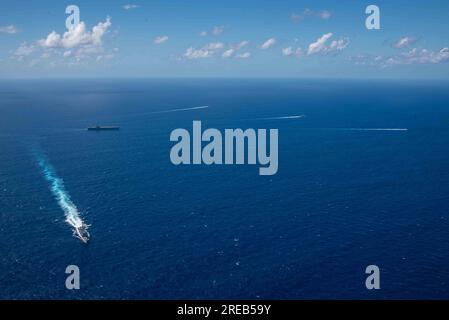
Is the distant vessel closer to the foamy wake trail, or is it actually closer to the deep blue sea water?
the foamy wake trail

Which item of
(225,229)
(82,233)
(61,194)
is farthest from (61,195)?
(225,229)

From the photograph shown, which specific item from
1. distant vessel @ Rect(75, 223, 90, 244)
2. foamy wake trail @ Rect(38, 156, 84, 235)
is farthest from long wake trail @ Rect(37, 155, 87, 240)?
distant vessel @ Rect(75, 223, 90, 244)

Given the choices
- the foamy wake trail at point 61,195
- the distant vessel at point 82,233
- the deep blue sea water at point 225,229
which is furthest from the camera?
the foamy wake trail at point 61,195

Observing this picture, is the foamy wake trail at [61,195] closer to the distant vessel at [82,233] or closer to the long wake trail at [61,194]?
the long wake trail at [61,194]

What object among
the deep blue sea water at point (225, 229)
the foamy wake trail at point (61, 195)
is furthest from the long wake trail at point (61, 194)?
the deep blue sea water at point (225, 229)

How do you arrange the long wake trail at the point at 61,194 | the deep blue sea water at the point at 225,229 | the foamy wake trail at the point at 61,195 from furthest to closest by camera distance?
the foamy wake trail at the point at 61,195, the long wake trail at the point at 61,194, the deep blue sea water at the point at 225,229

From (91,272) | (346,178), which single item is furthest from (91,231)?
(346,178)

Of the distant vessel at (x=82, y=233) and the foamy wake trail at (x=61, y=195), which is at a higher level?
the foamy wake trail at (x=61, y=195)

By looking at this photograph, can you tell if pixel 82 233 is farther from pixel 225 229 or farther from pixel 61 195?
pixel 225 229
